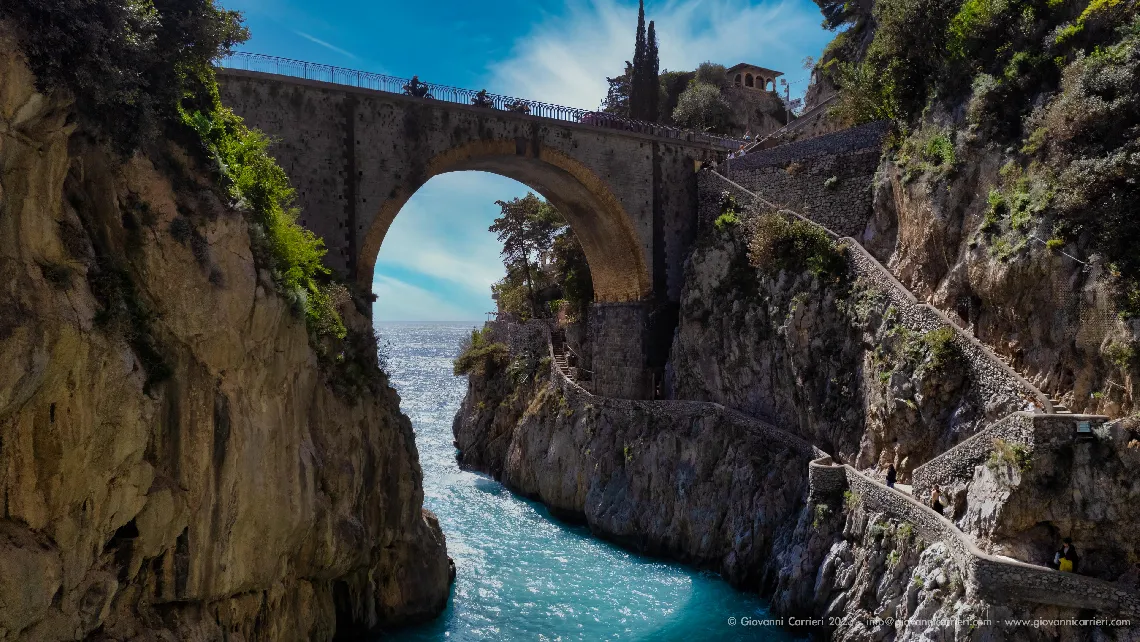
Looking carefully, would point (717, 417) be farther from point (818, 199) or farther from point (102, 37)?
point (102, 37)

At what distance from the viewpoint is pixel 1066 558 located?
1159 centimetres

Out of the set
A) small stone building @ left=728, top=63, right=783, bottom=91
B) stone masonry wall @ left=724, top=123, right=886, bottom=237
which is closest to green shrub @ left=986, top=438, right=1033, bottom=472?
stone masonry wall @ left=724, top=123, right=886, bottom=237

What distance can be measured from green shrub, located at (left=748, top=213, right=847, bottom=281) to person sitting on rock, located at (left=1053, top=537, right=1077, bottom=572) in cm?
835

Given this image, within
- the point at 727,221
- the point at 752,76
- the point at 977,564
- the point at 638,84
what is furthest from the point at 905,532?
the point at 752,76

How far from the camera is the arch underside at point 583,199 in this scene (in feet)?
70.8

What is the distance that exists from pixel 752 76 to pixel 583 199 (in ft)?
75.0

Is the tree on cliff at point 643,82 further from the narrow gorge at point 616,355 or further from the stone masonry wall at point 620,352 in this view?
the stone masonry wall at point 620,352

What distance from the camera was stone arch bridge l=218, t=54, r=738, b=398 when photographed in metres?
18.6

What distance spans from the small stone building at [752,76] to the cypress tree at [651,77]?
21.9 ft

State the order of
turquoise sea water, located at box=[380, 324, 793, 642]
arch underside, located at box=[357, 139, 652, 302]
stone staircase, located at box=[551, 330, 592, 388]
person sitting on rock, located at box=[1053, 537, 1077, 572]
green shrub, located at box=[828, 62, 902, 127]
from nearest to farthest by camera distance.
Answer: person sitting on rock, located at box=[1053, 537, 1077, 572], turquoise sea water, located at box=[380, 324, 793, 642], green shrub, located at box=[828, 62, 902, 127], arch underside, located at box=[357, 139, 652, 302], stone staircase, located at box=[551, 330, 592, 388]

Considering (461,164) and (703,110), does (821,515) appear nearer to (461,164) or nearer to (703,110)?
(461,164)

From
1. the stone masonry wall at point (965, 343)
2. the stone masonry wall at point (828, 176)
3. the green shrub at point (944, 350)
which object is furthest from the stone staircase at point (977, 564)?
the stone masonry wall at point (828, 176)

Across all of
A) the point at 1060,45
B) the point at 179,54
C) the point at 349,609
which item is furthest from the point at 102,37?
the point at 1060,45

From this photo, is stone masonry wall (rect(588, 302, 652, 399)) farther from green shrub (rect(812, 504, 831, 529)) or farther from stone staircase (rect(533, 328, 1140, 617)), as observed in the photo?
green shrub (rect(812, 504, 831, 529))
